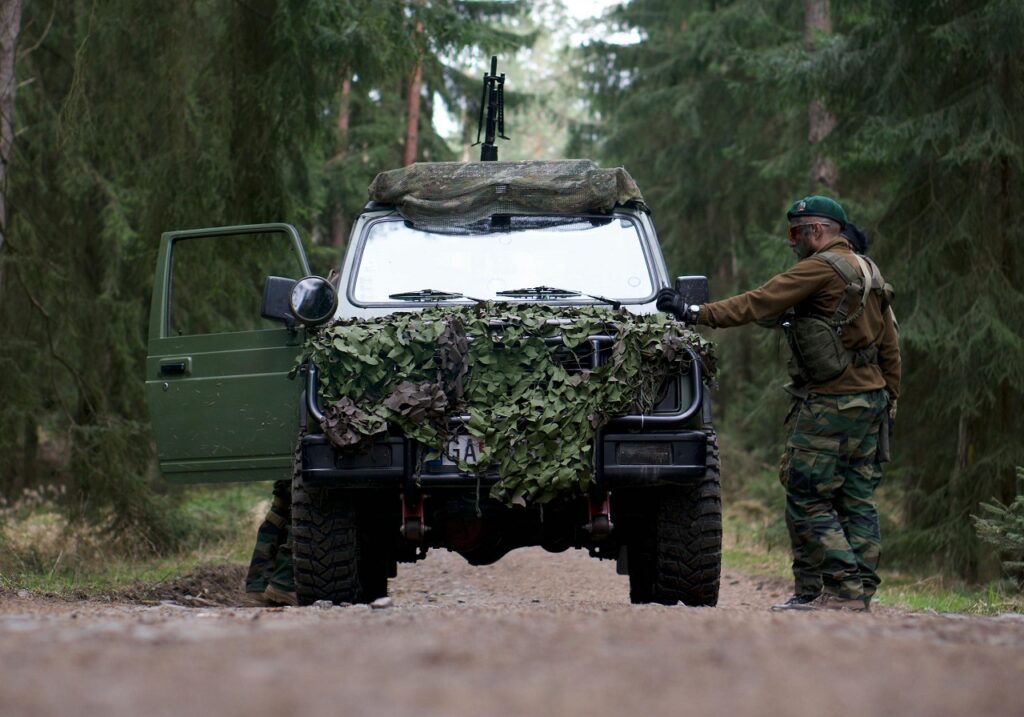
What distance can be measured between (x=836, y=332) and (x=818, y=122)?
10760 millimetres

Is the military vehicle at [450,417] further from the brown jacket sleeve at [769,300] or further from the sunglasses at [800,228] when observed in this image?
the sunglasses at [800,228]

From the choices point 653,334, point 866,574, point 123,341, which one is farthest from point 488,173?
point 123,341

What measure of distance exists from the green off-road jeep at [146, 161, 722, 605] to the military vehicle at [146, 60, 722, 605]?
12mm

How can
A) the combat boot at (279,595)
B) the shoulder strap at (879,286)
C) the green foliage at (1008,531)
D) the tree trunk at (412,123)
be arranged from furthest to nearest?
the tree trunk at (412,123)
the green foliage at (1008,531)
the combat boot at (279,595)
the shoulder strap at (879,286)

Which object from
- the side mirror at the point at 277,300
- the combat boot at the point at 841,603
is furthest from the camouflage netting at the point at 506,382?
the combat boot at the point at 841,603

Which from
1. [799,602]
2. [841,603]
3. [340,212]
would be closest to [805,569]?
[799,602]

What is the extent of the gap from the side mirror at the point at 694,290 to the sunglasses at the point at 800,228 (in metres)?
0.54

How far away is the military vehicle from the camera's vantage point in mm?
6105

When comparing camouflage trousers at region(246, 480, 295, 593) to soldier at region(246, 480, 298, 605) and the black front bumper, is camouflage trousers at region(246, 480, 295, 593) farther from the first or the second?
the black front bumper

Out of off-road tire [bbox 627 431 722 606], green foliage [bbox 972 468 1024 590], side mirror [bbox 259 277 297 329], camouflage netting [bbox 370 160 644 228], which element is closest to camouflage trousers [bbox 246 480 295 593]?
side mirror [bbox 259 277 297 329]

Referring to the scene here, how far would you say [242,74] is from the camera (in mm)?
10984

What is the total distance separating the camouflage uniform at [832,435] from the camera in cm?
670

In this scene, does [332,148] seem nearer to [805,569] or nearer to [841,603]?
[805,569]

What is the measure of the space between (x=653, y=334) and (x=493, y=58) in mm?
5271
